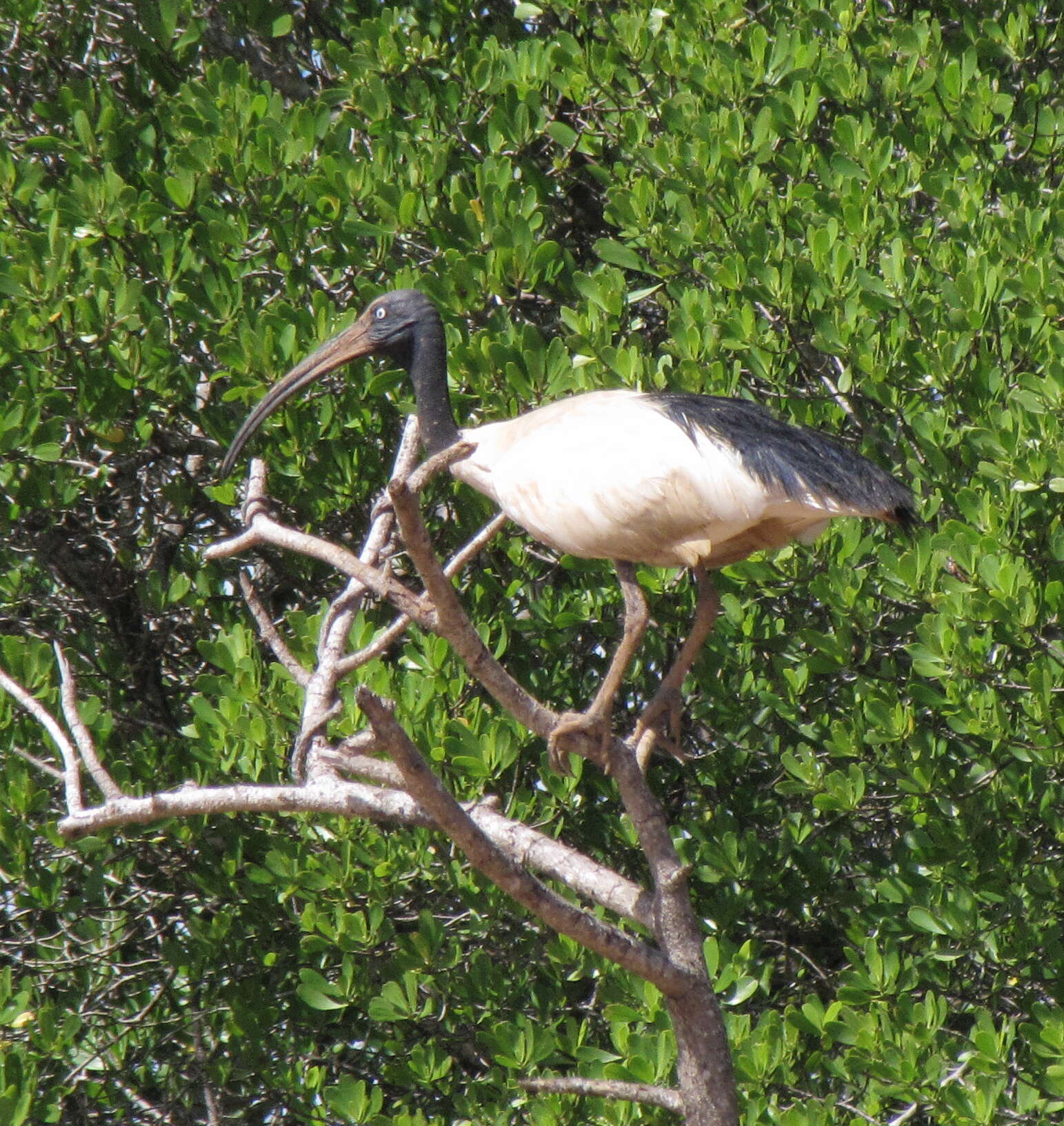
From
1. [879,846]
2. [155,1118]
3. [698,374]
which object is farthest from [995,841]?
[155,1118]

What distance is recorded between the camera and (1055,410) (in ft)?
15.1

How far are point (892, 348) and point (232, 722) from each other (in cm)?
256

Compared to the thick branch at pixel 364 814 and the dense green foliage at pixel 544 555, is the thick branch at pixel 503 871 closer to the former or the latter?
the thick branch at pixel 364 814

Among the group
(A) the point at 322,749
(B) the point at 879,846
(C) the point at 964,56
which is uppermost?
(C) the point at 964,56

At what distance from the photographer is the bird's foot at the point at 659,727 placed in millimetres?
4598

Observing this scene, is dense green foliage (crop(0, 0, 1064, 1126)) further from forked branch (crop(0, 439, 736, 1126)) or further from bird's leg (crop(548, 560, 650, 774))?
forked branch (crop(0, 439, 736, 1126))

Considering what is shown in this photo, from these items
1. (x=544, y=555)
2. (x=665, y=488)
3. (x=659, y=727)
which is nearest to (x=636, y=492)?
(x=665, y=488)

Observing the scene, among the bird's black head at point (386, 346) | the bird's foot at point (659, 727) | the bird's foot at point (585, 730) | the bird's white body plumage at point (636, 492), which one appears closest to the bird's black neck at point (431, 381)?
the bird's black head at point (386, 346)

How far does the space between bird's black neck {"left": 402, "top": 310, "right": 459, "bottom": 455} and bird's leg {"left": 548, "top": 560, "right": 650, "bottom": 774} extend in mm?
874

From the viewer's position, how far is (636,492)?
4.62 metres

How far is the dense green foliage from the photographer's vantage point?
499 cm

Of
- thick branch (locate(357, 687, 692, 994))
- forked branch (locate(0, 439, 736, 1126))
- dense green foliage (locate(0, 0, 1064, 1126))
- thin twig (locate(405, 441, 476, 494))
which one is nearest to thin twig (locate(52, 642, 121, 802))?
forked branch (locate(0, 439, 736, 1126))

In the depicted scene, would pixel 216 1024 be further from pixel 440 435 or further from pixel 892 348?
pixel 892 348

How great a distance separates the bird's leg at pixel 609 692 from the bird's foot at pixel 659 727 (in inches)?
6.7
